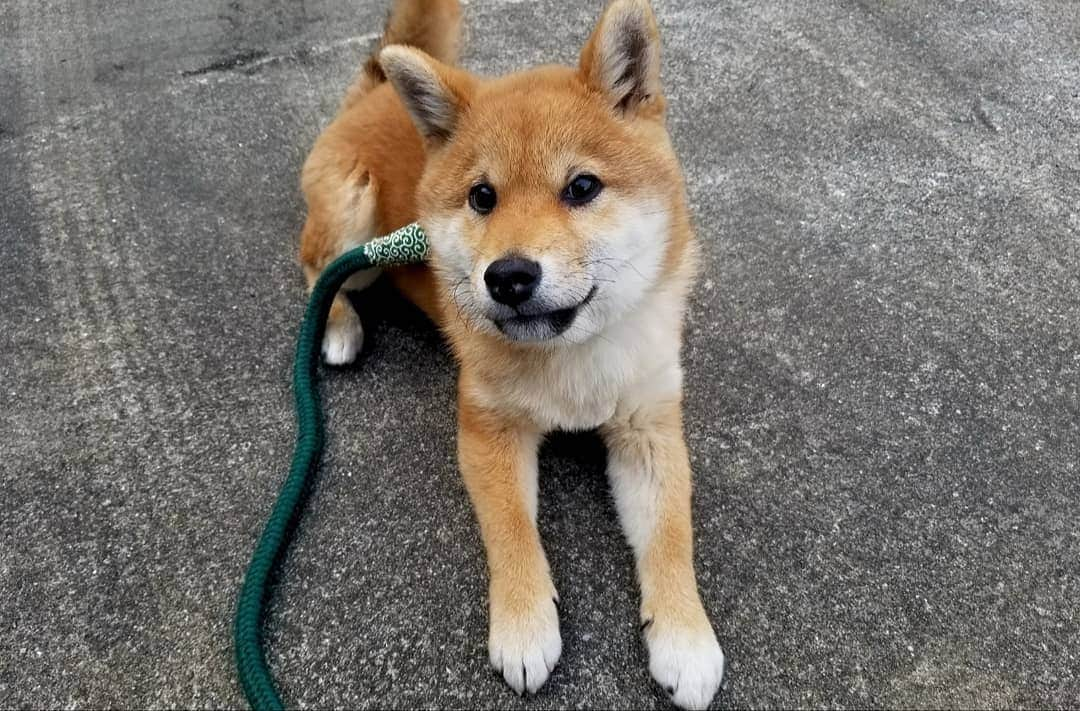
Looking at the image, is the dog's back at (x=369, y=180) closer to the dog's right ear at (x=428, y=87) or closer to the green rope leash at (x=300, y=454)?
the green rope leash at (x=300, y=454)

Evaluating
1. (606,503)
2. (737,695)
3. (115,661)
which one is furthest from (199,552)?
(737,695)

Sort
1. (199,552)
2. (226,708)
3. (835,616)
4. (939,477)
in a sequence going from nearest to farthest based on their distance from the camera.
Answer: (226,708), (835,616), (199,552), (939,477)

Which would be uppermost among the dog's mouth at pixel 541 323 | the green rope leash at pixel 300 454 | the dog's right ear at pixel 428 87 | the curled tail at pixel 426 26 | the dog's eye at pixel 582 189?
the dog's right ear at pixel 428 87

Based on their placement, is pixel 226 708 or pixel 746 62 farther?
pixel 746 62

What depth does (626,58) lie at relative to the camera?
81.5 inches

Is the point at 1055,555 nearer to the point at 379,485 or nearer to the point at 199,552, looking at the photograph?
the point at 379,485

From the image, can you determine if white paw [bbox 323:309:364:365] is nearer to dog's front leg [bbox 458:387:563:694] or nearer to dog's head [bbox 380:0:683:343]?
dog's front leg [bbox 458:387:563:694]

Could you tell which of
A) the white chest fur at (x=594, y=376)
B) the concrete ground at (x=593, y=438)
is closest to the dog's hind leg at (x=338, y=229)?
the concrete ground at (x=593, y=438)

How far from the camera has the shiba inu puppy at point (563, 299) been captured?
1.89m

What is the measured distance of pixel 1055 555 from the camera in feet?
7.20

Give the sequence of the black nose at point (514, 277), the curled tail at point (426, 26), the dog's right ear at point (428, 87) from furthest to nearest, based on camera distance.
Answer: the curled tail at point (426, 26)
the dog's right ear at point (428, 87)
the black nose at point (514, 277)

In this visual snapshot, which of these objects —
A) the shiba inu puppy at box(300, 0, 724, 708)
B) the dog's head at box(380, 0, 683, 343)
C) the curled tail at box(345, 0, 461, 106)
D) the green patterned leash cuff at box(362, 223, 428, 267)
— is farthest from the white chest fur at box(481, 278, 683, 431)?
the curled tail at box(345, 0, 461, 106)

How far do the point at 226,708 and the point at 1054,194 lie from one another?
3656mm

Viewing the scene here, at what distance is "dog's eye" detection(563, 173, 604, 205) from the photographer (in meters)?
1.97
